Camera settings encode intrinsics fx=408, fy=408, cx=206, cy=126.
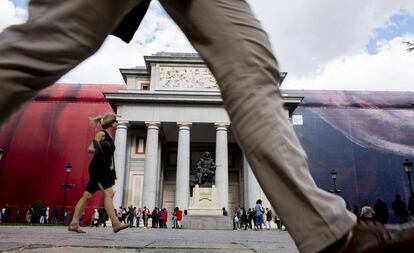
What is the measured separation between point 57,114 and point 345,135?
24.0 metres

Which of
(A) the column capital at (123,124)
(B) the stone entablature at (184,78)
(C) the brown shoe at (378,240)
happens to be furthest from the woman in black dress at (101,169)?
(B) the stone entablature at (184,78)

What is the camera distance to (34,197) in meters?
31.2

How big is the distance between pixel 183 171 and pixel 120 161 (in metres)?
4.83

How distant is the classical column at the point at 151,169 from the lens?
2989 centimetres

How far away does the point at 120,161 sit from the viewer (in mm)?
30812

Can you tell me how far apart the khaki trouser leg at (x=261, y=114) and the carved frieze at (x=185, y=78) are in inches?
1257

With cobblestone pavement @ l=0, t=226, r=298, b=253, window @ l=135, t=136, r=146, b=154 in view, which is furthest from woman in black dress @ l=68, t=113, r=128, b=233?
window @ l=135, t=136, r=146, b=154

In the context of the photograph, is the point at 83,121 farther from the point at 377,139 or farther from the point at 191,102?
the point at 377,139

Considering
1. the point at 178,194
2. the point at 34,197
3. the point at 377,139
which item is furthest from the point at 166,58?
the point at 377,139

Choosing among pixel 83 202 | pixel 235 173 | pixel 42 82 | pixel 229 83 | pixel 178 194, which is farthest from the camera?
pixel 235 173

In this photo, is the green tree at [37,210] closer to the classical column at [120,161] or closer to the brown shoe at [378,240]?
the classical column at [120,161]

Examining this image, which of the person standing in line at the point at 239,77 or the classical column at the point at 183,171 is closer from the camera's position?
the person standing in line at the point at 239,77

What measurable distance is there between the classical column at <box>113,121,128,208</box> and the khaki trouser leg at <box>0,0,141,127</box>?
2930cm

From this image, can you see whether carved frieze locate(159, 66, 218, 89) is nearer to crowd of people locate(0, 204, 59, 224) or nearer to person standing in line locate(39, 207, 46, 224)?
crowd of people locate(0, 204, 59, 224)
